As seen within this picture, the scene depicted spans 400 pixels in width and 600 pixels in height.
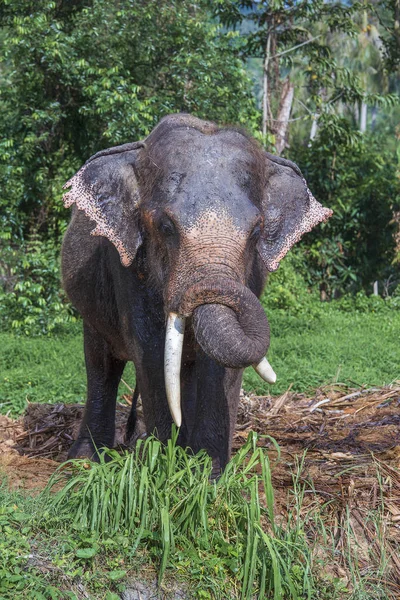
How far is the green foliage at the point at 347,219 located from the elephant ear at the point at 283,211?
10201mm

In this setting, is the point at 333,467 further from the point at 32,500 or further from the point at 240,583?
the point at 32,500

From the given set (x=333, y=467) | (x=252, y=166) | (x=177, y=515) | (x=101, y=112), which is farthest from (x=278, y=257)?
(x=101, y=112)

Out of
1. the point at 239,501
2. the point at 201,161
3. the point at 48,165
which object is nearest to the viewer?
the point at 239,501

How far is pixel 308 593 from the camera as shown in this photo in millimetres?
3670

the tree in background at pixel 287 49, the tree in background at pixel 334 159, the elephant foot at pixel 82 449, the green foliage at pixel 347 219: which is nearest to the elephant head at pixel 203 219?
the elephant foot at pixel 82 449

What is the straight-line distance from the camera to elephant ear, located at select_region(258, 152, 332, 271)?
4.77m

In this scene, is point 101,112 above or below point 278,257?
above

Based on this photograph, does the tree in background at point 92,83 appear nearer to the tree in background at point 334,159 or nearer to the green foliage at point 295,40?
the green foliage at point 295,40

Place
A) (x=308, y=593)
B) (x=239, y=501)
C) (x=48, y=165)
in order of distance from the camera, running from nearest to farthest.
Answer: (x=308, y=593) < (x=239, y=501) < (x=48, y=165)

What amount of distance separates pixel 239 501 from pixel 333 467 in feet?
3.56

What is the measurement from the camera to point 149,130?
11781mm

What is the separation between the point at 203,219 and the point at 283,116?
11.5 m

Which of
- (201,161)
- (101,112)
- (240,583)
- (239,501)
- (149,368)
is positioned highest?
(101,112)

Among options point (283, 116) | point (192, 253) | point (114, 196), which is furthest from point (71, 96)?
point (192, 253)
